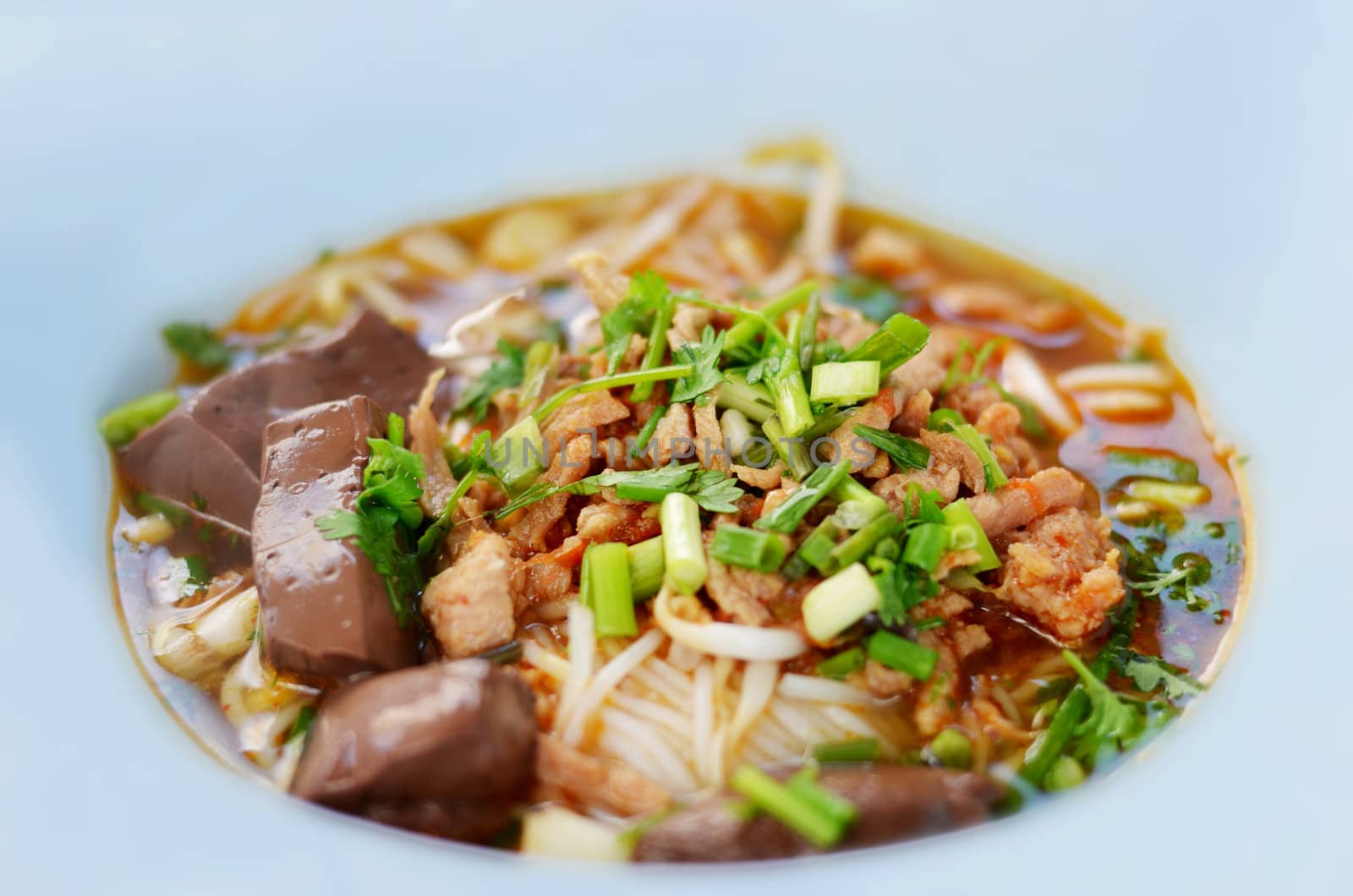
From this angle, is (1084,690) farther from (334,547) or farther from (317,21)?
(317,21)

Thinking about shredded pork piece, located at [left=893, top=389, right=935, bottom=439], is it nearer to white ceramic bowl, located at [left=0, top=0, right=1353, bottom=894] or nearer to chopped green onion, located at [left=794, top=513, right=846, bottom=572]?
chopped green onion, located at [left=794, top=513, right=846, bottom=572]

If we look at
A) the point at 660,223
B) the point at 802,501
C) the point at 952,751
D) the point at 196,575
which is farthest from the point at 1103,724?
the point at 660,223

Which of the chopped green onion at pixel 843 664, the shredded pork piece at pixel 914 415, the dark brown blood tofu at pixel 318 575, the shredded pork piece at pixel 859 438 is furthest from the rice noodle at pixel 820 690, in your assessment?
the dark brown blood tofu at pixel 318 575

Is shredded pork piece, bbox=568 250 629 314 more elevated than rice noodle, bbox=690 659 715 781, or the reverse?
Answer: shredded pork piece, bbox=568 250 629 314

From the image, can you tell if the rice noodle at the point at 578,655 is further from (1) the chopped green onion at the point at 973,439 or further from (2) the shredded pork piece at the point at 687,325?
(1) the chopped green onion at the point at 973,439

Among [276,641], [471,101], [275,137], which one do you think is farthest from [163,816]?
[471,101]

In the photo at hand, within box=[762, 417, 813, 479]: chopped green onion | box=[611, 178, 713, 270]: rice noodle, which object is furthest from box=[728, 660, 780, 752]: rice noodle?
box=[611, 178, 713, 270]: rice noodle
